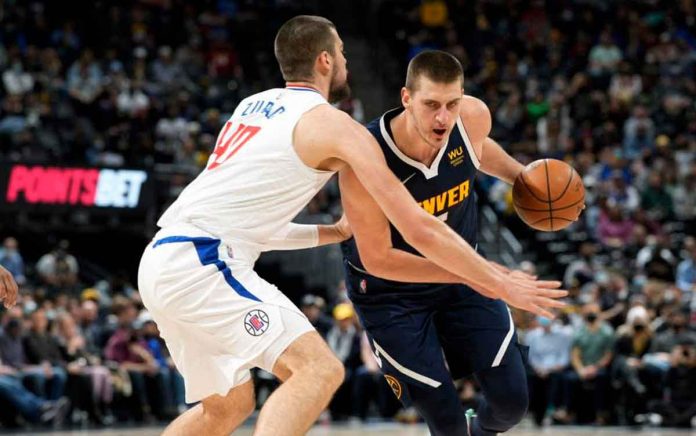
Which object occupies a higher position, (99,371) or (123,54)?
(123,54)

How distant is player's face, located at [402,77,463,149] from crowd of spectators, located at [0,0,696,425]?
8.55 m

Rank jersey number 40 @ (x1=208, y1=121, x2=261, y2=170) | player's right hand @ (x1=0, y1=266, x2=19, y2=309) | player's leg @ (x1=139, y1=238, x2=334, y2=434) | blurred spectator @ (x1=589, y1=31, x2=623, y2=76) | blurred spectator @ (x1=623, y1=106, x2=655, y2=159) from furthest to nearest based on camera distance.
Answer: blurred spectator @ (x1=589, y1=31, x2=623, y2=76)
blurred spectator @ (x1=623, y1=106, x2=655, y2=159)
player's right hand @ (x1=0, y1=266, x2=19, y2=309)
jersey number 40 @ (x1=208, y1=121, x2=261, y2=170)
player's leg @ (x1=139, y1=238, x2=334, y2=434)

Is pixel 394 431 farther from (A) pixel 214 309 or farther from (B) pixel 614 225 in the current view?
(A) pixel 214 309

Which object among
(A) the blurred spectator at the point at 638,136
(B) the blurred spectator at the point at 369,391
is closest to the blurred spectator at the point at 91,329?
(B) the blurred spectator at the point at 369,391

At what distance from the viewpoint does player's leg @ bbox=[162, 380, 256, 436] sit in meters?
5.37

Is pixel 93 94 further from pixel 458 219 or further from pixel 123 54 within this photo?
pixel 458 219

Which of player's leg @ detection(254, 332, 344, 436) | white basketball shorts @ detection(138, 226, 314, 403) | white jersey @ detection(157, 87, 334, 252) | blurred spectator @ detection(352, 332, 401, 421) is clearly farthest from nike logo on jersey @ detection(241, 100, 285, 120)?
blurred spectator @ detection(352, 332, 401, 421)

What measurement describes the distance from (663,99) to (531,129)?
2.75 m

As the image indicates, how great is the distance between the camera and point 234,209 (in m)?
5.10

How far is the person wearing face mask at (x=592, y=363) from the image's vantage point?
1442 cm

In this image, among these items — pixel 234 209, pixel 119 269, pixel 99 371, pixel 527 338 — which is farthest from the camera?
pixel 119 269

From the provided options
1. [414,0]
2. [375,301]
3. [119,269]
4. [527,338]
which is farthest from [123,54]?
[375,301]

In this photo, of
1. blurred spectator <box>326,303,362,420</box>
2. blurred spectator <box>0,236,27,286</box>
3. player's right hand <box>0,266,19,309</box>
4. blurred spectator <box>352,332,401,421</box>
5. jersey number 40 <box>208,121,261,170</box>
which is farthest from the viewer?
blurred spectator <box>0,236,27,286</box>

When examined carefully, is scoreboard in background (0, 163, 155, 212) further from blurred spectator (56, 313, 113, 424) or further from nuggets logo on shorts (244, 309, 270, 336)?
nuggets logo on shorts (244, 309, 270, 336)
